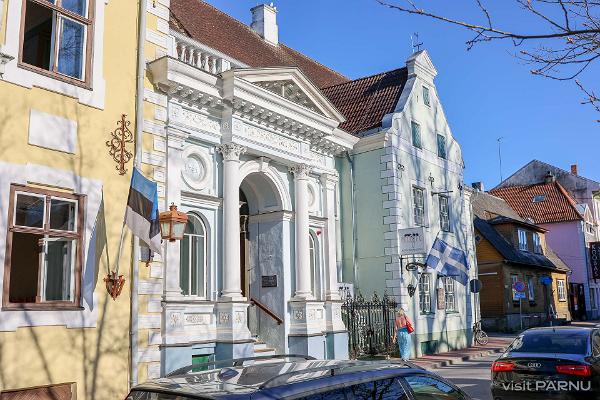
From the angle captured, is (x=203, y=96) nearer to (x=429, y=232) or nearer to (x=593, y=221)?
(x=429, y=232)

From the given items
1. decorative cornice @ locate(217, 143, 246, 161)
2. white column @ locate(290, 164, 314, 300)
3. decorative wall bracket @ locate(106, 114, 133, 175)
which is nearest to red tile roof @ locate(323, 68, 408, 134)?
white column @ locate(290, 164, 314, 300)

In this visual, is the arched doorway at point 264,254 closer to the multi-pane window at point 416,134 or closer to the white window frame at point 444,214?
the multi-pane window at point 416,134

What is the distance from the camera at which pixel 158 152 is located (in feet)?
37.6

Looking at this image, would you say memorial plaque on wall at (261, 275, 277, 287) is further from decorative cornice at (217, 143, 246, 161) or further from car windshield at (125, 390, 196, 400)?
car windshield at (125, 390, 196, 400)

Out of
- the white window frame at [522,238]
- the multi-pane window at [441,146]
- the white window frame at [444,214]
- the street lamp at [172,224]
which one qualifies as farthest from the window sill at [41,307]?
the white window frame at [522,238]

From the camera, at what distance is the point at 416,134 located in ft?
68.7

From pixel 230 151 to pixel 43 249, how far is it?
5.35m

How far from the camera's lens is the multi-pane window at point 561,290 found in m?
41.0

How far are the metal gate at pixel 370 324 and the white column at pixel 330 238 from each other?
1276mm

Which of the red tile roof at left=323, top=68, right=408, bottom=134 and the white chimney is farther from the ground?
the white chimney

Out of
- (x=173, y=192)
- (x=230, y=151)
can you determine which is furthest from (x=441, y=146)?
(x=173, y=192)

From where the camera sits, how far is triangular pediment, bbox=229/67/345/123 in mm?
14047

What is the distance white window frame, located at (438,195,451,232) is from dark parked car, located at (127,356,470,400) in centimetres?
1752

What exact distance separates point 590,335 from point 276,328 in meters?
7.55
